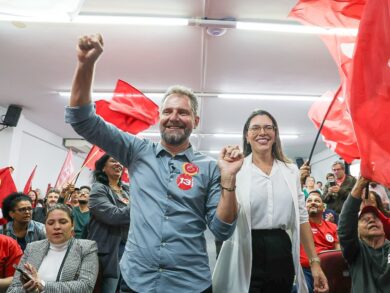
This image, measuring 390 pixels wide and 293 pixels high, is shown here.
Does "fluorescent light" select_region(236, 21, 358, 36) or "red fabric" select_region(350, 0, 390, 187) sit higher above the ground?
"fluorescent light" select_region(236, 21, 358, 36)

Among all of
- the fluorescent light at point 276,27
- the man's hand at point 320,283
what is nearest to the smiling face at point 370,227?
the man's hand at point 320,283

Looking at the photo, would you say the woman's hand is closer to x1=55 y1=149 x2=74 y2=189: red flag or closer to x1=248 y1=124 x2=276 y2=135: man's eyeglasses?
x1=248 y1=124 x2=276 y2=135: man's eyeglasses

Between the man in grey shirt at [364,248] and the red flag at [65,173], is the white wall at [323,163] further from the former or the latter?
the man in grey shirt at [364,248]

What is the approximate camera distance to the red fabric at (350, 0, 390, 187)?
1.34 m

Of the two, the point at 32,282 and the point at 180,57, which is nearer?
the point at 32,282

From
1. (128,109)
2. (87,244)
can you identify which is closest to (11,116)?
(128,109)

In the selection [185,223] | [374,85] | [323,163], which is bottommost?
[185,223]

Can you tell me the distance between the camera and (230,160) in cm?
144

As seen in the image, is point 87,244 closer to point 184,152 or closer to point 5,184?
point 184,152

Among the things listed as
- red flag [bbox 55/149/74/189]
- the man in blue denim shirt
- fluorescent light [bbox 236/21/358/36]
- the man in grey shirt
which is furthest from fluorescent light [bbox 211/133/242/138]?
the man in blue denim shirt

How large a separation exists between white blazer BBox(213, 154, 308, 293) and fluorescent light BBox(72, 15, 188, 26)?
2609 millimetres

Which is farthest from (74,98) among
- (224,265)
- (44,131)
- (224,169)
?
(44,131)

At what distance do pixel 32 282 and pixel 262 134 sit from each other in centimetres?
171

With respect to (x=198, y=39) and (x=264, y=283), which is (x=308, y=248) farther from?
(x=198, y=39)
